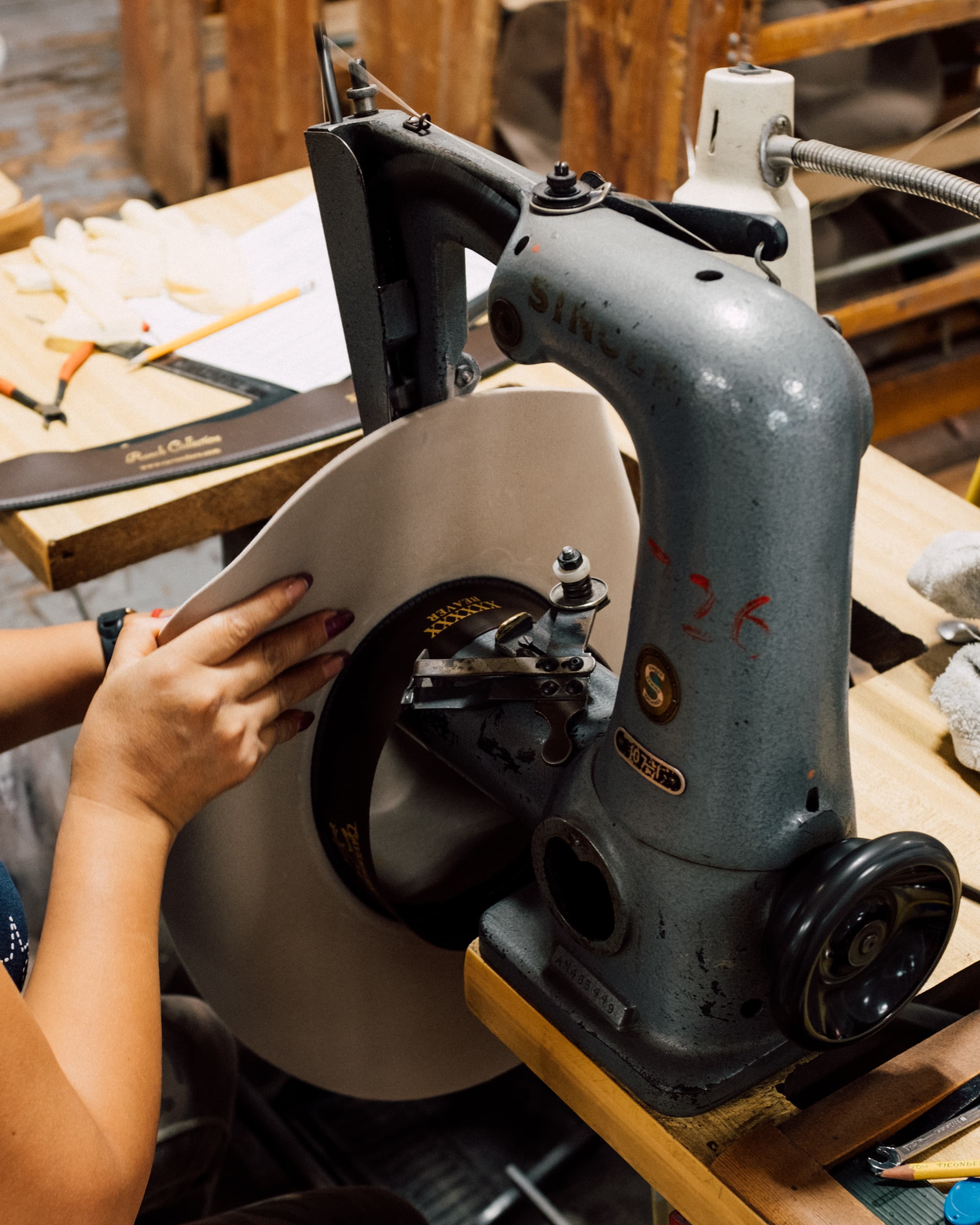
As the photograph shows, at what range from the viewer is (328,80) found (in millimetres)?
821

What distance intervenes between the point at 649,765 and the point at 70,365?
3.17 feet

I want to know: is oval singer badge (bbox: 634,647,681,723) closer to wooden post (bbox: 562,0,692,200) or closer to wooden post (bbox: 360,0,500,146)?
wooden post (bbox: 562,0,692,200)

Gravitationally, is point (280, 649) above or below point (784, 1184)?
above

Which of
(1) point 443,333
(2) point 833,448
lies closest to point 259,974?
(1) point 443,333

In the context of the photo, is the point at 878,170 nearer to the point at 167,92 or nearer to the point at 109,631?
the point at 109,631

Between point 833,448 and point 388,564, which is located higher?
point 833,448

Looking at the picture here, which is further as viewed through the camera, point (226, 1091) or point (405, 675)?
point (226, 1091)

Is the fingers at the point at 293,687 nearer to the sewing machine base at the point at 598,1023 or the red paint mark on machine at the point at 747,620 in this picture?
the sewing machine base at the point at 598,1023

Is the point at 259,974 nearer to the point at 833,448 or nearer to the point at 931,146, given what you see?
the point at 833,448

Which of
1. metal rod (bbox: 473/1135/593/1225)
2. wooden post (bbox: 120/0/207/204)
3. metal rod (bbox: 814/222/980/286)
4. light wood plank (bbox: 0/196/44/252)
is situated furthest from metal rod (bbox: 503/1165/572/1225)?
wooden post (bbox: 120/0/207/204)

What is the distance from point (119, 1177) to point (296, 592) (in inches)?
13.8

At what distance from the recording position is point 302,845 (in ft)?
3.02

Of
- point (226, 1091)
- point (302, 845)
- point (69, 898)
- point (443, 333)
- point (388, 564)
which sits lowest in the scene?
point (226, 1091)

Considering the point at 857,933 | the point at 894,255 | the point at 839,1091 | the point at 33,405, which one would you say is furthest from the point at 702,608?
the point at 894,255
